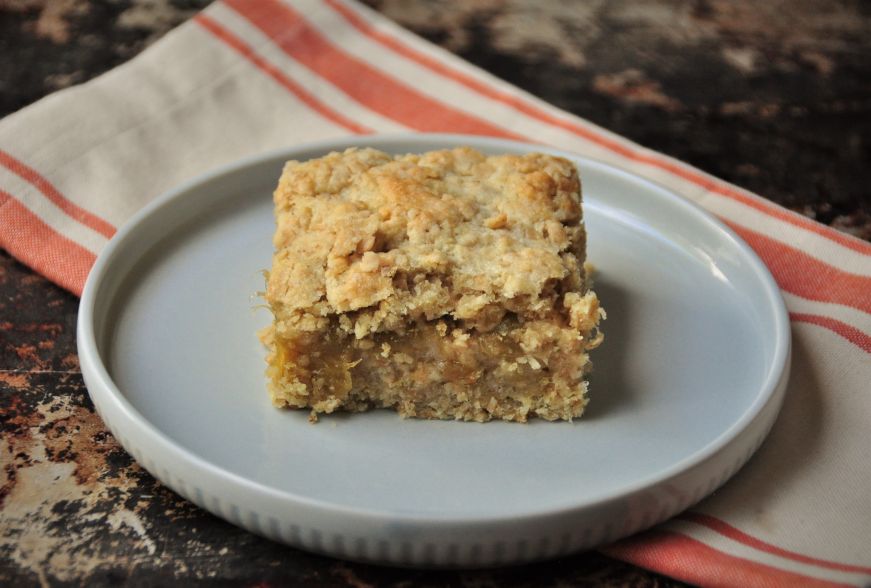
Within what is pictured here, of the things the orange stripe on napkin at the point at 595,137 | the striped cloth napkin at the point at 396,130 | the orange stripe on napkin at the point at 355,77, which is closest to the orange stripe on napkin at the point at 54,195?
the striped cloth napkin at the point at 396,130

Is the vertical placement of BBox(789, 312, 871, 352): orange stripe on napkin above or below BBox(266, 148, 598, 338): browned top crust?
below

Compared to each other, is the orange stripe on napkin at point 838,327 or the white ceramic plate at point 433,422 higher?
the white ceramic plate at point 433,422

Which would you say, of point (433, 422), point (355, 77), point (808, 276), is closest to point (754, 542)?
point (433, 422)

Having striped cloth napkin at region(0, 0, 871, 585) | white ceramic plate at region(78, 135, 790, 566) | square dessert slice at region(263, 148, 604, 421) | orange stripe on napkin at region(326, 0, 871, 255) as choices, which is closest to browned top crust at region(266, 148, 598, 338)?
square dessert slice at region(263, 148, 604, 421)

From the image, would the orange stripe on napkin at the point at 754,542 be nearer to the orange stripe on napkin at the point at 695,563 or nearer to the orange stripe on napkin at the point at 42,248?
the orange stripe on napkin at the point at 695,563

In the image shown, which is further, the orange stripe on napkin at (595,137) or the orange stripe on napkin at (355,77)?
Answer: the orange stripe on napkin at (355,77)

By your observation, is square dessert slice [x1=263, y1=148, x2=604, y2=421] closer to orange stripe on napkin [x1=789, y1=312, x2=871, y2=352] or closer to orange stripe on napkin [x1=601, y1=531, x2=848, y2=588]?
orange stripe on napkin [x1=601, y1=531, x2=848, y2=588]

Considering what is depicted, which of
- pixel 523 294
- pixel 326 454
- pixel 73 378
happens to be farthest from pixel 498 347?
pixel 73 378

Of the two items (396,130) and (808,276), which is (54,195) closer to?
(396,130)

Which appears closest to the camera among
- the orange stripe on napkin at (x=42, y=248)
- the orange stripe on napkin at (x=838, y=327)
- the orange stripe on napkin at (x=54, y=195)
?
the orange stripe on napkin at (x=838, y=327)
